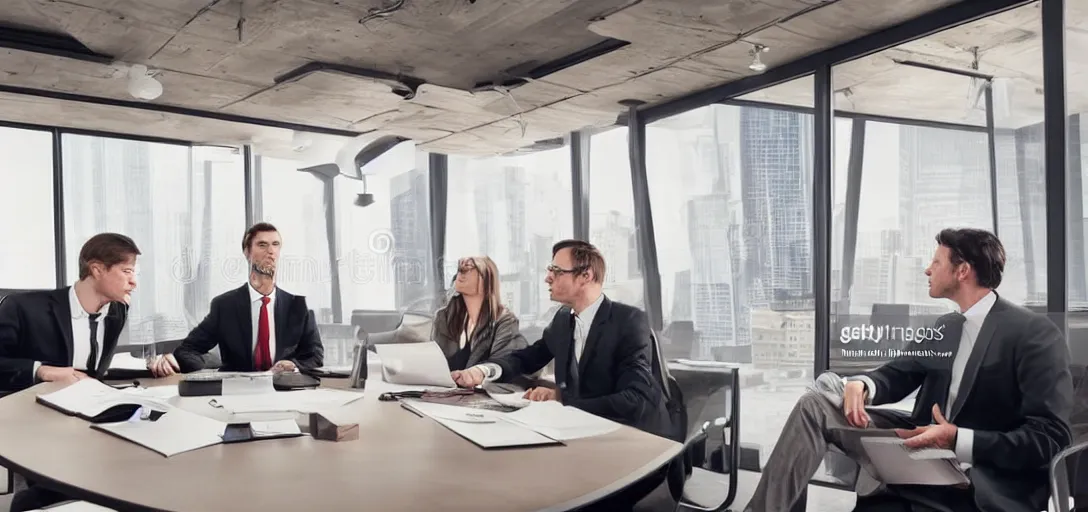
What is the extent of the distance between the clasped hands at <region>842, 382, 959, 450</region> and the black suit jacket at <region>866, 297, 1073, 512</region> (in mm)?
98

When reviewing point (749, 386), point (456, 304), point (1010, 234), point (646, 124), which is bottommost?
point (749, 386)

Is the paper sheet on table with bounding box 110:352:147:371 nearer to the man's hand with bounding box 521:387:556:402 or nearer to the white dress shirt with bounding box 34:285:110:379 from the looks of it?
the white dress shirt with bounding box 34:285:110:379

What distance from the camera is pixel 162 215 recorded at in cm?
748

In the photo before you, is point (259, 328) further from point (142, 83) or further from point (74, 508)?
point (142, 83)

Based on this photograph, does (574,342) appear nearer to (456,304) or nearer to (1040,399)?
(456,304)

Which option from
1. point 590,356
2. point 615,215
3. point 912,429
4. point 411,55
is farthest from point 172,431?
point 615,215

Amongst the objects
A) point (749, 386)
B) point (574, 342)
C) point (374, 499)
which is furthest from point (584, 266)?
point (749, 386)

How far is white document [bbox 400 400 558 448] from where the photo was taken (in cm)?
207

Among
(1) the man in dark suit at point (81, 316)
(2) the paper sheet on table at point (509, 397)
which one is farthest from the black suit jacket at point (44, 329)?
(2) the paper sheet on table at point (509, 397)

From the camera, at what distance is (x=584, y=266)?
3.64 m

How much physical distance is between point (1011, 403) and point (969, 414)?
0.14m

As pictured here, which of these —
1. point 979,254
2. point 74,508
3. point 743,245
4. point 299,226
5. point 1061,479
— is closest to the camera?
point 74,508

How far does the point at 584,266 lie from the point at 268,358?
1.82m

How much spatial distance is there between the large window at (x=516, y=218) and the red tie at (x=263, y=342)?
3.61 metres
